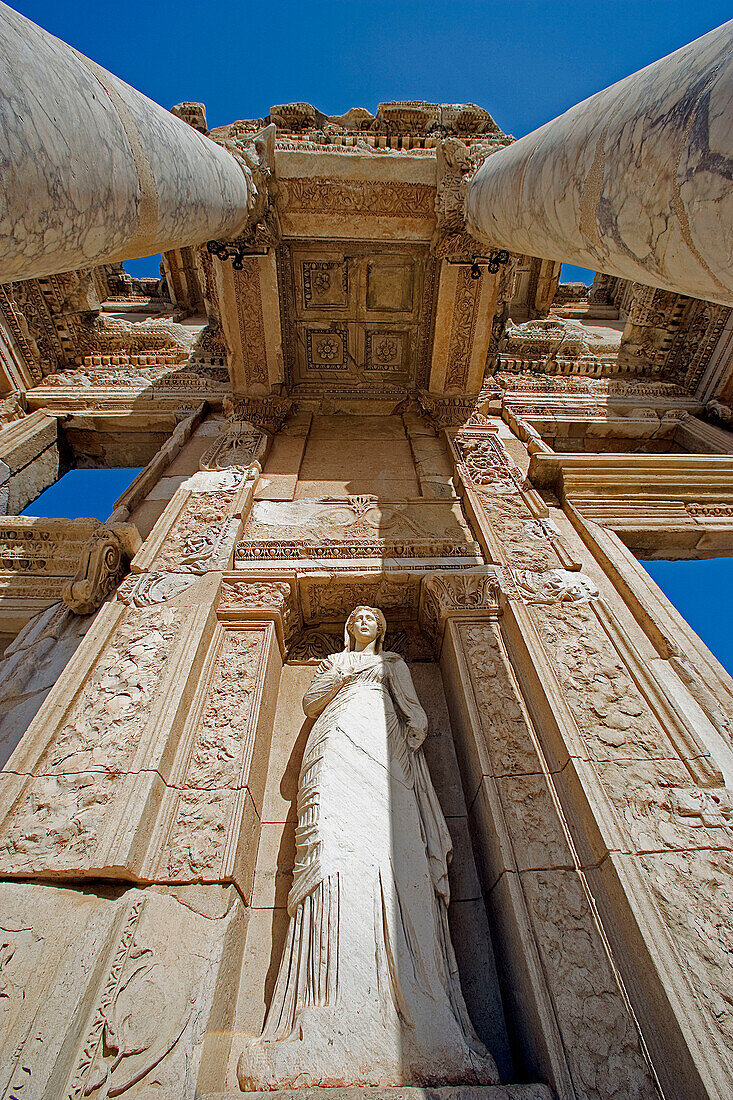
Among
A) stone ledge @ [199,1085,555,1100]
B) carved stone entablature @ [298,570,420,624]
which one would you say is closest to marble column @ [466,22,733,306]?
carved stone entablature @ [298,570,420,624]

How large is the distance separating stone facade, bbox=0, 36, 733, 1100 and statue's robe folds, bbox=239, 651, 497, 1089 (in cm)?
3

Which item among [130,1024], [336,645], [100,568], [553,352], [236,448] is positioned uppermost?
[553,352]

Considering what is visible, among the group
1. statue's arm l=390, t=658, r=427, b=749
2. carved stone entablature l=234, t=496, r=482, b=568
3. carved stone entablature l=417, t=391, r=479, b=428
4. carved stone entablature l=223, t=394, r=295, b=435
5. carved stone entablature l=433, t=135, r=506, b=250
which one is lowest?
statue's arm l=390, t=658, r=427, b=749

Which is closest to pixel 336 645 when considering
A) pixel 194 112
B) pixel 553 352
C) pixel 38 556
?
pixel 38 556

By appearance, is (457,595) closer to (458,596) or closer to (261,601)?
(458,596)

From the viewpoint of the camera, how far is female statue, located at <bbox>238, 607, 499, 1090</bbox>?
218 centimetres

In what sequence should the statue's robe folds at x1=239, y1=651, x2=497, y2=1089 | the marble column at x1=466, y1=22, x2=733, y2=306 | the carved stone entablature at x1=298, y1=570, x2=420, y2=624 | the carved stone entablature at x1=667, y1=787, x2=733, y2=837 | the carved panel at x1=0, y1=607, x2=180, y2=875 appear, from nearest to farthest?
the marble column at x1=466, y1=22, x2=733, y2=306 → the statue's robe folds at x1=239, y1=651, x2=497, y2=1089 → the carved panel at x1=0, y1=607, x2=180, y2=875 → the carved stone entablature at x1=667, y1=787, x2=733, y2=837 → the carved stone entablature at x1=298, y1=570, x2=420, y2=624

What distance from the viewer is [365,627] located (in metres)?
4.33

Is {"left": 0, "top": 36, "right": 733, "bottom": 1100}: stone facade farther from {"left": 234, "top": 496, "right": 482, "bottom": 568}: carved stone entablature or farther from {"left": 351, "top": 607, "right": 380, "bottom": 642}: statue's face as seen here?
{"left": 351, "top": 607, "right": 380, "bottom": 642}: statue's face

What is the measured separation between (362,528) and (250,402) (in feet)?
11.3

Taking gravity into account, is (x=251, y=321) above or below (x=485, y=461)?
above

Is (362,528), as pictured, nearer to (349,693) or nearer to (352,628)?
(352,628)

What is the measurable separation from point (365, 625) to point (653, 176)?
3.48 metres

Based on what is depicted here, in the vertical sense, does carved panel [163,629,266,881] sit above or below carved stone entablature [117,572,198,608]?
below
